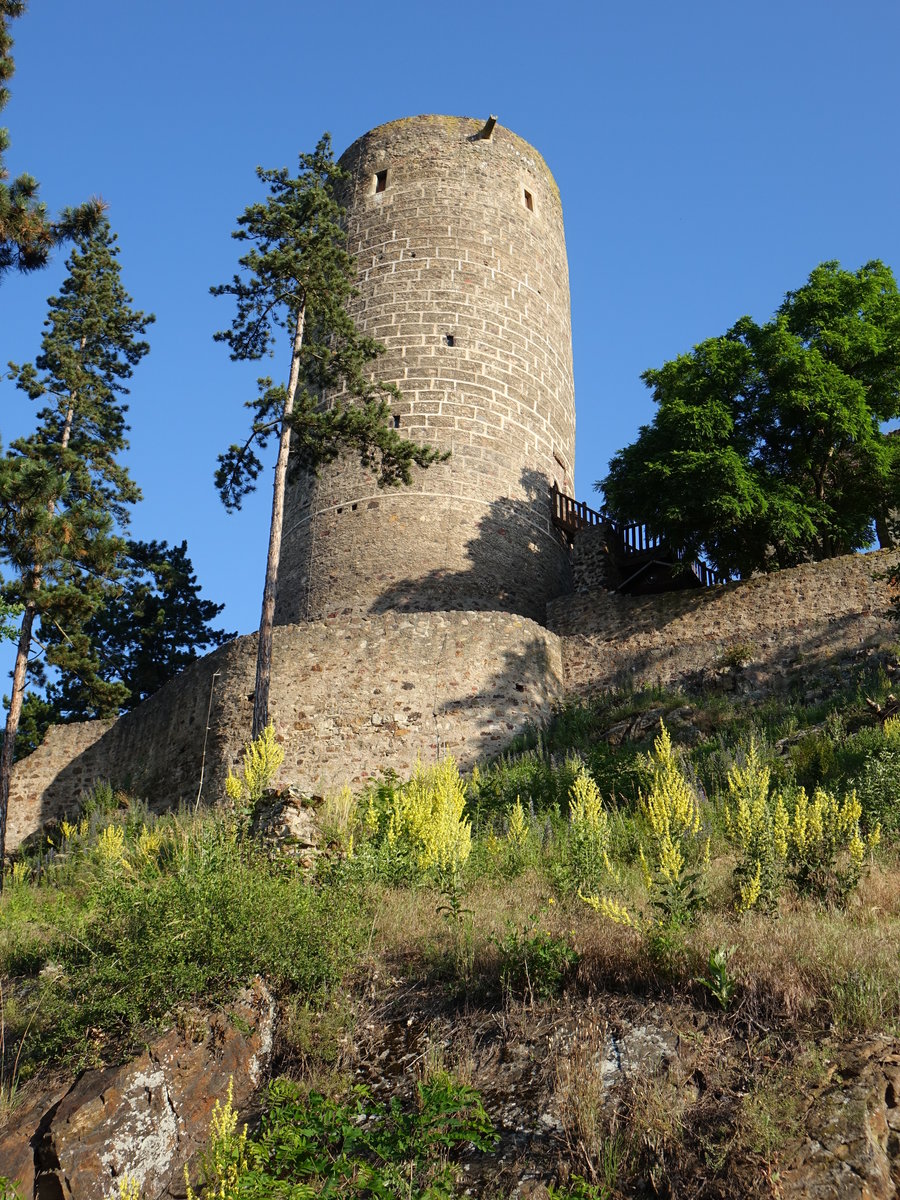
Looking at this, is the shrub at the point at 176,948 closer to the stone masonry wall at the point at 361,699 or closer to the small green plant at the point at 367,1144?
the small green plant at the point at 367,1144

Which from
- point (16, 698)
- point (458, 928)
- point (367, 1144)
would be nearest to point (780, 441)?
point (16, 698)

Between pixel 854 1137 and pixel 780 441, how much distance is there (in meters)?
15.5

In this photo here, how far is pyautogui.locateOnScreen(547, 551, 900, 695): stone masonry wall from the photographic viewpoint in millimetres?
15297

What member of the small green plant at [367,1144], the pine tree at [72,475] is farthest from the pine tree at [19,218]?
the small green plant at [367,1144]

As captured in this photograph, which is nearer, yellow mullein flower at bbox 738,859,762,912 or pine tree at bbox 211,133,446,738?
yellow mullein flower at bbox 738,859,762,912

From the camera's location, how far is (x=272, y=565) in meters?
15.1

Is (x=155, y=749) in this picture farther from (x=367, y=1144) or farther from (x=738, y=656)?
(x=367, y=1144)

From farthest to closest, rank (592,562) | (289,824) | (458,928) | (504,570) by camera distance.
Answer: (592,562) < (504,570) < (289,824) < (458,928)

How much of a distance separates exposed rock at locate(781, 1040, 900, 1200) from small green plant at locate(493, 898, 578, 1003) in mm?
1750

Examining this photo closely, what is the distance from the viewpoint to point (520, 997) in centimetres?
630

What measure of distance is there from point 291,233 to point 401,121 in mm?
8998

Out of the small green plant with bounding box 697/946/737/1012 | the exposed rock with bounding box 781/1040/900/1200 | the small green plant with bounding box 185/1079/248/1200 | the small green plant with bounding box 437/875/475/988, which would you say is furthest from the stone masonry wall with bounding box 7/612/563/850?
the exposed rock with bounding box 781/1040/900/1200

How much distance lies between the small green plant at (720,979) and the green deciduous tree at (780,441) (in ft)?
38.7

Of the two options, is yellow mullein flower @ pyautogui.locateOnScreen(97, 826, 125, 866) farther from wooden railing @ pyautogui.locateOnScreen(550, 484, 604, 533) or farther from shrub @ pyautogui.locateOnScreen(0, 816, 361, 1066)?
wooden railing @ pyautogui.locateOnScreen(550, 484, 604, 533)
